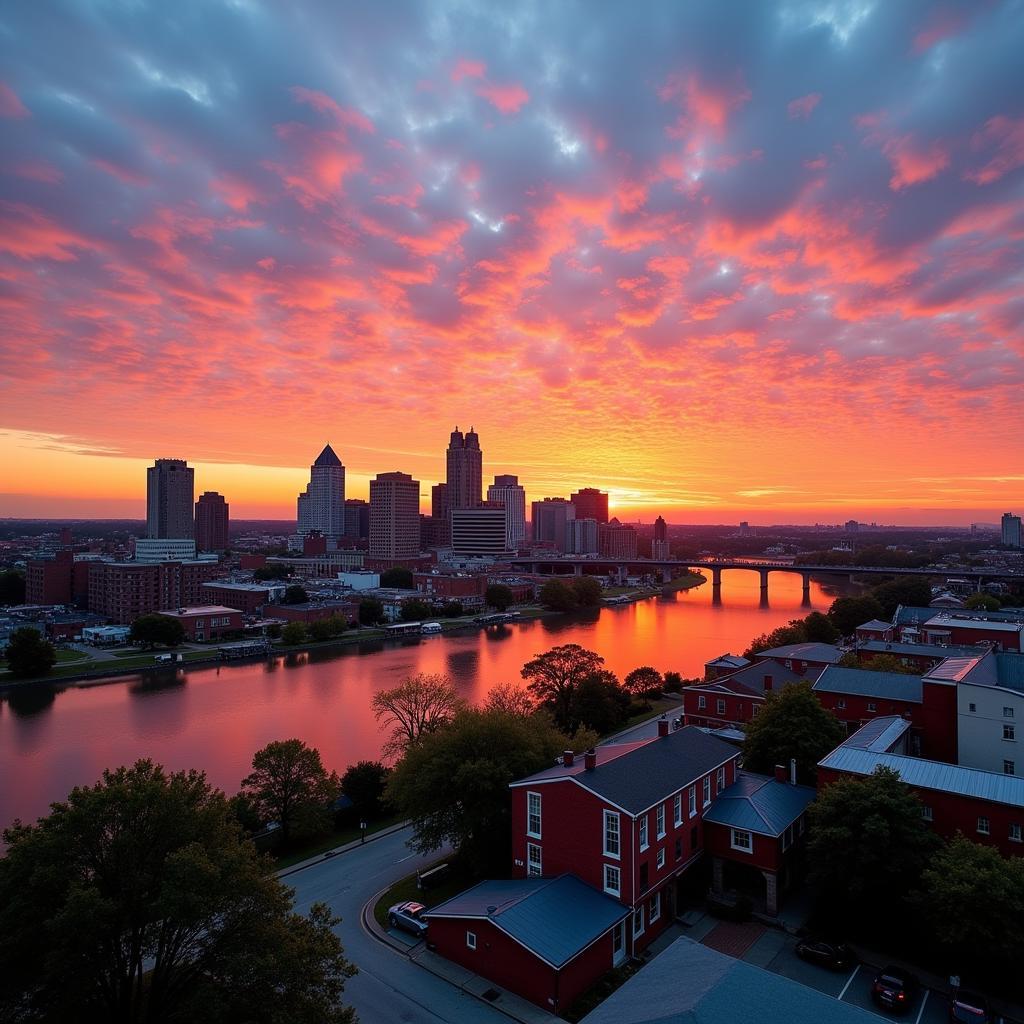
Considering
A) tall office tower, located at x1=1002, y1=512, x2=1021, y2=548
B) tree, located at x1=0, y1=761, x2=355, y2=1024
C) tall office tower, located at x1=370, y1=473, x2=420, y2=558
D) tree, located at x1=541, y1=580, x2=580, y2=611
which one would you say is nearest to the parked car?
tree, located at x1=0, y1=761, x2=355, y2=1024

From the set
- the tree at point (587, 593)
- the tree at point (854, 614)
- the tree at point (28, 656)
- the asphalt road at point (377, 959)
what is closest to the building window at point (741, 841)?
the asphalt road at point (377, 959)

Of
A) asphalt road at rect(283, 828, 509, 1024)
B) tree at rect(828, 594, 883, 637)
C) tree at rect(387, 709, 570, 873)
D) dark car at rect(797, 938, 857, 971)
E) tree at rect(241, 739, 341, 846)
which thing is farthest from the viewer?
tree at rect(828, 594, 883, 637)

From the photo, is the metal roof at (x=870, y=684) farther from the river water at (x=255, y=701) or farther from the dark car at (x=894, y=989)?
the river water at (x=255, y=701)

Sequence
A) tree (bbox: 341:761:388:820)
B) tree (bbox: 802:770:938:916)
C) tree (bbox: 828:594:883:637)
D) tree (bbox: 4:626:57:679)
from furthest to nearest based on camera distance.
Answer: tree (bbox: 828:594:883:637) < tree (bbox: 4:626:57:679) < tree (bbox: 341:761:388:820) < tree (bbox: 802:770:938:916)

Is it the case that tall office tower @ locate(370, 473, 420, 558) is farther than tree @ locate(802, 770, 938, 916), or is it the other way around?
tall office tower @ locate(370, 473, 420, 558)

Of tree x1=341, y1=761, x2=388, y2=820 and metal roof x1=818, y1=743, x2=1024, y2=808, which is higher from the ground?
metal roof x1=818, y1=743, x2=1024, y2=808

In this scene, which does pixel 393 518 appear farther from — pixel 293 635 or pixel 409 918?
pixel 409 918

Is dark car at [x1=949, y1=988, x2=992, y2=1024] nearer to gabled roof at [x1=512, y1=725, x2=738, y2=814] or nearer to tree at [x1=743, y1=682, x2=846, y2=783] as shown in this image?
gabled roof at [x1=512, y1=725, x2=738, y2=814]

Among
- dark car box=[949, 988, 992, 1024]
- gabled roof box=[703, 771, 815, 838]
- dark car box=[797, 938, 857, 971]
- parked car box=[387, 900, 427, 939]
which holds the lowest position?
parked car box=[387, 900, 427, 939]
